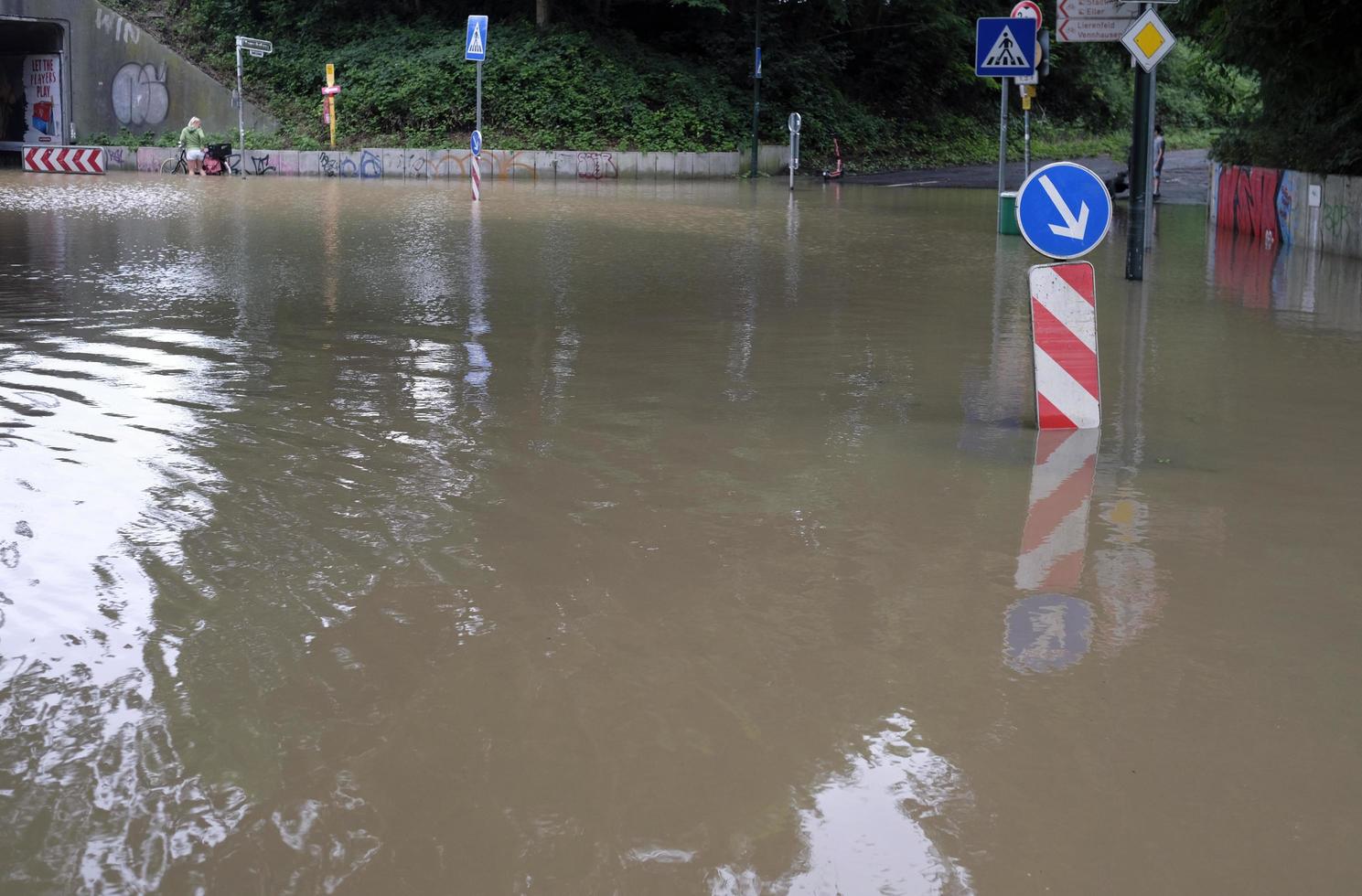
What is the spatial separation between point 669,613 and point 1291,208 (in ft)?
56.9

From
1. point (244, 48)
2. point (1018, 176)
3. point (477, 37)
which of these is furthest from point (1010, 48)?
point (244, 48)

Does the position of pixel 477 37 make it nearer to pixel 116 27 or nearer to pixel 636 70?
pixel 636 70

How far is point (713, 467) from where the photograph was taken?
24.0 ft

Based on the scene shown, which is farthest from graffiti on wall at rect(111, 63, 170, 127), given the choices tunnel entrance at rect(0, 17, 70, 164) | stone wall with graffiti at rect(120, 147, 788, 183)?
stone wall with graffiti at rect(120, 147, 788, 183)

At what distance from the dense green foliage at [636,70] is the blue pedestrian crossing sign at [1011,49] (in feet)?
71.6

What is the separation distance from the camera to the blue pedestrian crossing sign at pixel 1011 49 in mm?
20797

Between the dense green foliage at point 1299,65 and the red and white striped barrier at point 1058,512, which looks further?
the dense green foliage at point 1299,65

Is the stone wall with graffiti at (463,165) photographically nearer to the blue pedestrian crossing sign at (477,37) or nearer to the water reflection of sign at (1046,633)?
the blue pedestrian crossing sign at (477,37)

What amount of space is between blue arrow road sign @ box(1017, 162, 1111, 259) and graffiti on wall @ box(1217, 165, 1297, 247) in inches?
525

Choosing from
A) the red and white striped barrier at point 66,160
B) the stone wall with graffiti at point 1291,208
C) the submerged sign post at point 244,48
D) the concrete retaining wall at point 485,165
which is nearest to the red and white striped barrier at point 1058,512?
the stone wall with graffiti at point 1291,208

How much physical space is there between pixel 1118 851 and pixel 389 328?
8999mm

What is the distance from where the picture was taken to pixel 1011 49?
20.8 meters

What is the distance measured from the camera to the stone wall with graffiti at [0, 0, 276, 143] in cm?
4606

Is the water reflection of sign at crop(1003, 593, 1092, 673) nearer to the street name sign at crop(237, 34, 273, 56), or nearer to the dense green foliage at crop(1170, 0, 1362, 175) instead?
the dense green foliage at crop(1170, 0, 1362, 175)
